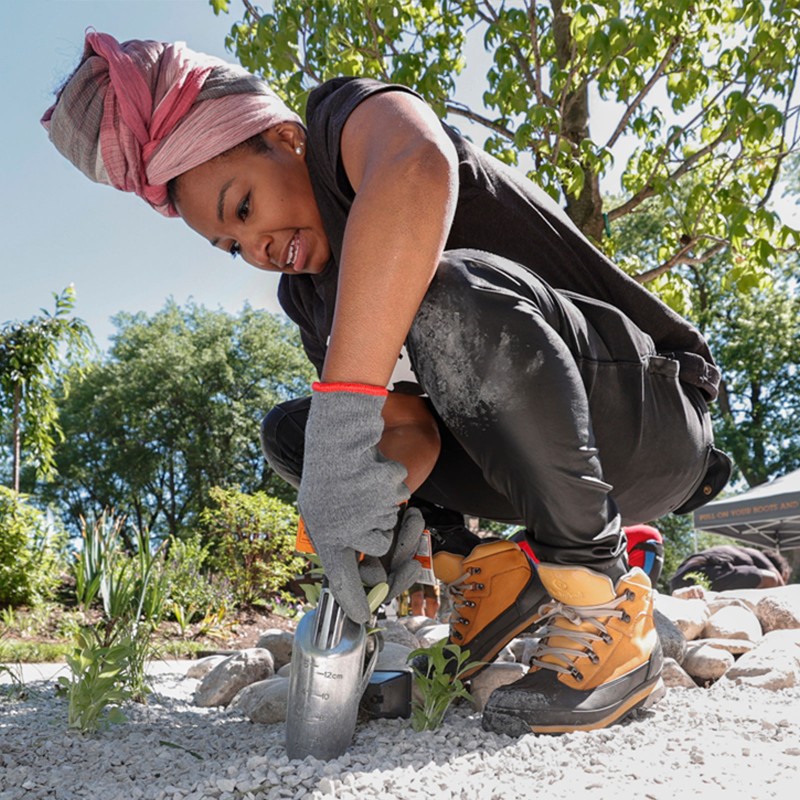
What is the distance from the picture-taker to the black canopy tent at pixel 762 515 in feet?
26.4

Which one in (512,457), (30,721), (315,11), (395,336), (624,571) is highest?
(315,11)

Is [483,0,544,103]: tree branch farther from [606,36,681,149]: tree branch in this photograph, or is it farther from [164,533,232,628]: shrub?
[164,533,232,628]: shrub

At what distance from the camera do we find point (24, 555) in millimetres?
6523

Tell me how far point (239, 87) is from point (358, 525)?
1.01 meters

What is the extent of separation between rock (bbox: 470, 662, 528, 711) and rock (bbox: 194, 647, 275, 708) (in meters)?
0.86

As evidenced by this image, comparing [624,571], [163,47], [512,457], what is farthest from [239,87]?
[624,571]

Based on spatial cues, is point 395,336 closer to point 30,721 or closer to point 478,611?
point 478,611

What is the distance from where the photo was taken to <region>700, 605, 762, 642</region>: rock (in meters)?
2.70

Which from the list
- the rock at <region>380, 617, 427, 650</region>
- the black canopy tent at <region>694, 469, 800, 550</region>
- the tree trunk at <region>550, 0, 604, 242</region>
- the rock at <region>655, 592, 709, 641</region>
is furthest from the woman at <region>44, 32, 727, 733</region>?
the black canopy tent at <region>694, 469, 800, 550</region>

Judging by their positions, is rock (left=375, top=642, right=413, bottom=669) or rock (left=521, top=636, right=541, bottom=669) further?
rock (left=521, top=636, right=541, bottom=669)

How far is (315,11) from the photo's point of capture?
496 cm

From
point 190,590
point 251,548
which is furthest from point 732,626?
point 251,548

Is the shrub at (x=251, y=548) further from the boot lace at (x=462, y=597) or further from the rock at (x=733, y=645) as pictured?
the boot lace at (x=462, y=597)

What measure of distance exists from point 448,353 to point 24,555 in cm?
634
